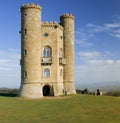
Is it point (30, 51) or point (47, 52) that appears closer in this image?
point (30, 51)

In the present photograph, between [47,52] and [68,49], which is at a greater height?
[68,49]

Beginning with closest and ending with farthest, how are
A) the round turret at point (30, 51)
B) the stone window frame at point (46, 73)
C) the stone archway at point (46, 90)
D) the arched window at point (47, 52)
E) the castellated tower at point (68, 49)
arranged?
1. the round turret at point (30, 51)
2. the stone window frame at point (46, 73)
3. the arched window at point (47, 52)
4. the stone archway at point (46, 90)
5. the castellated tower at point (68, 49)

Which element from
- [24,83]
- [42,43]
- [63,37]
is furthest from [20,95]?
[63,37]

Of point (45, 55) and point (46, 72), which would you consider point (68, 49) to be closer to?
point (45, 55)

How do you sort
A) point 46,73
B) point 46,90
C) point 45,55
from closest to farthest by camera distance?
1. point 46,73
2. point 45,55
3. point 46,90

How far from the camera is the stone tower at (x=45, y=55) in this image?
4706cm

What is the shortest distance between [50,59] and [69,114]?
22.7m

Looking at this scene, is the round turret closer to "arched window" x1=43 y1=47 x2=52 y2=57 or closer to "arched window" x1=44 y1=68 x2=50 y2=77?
"arched window" x1=44 y1=68 x2=50 y2=77

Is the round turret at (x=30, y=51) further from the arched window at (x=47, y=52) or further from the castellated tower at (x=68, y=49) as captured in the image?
the castellated tower at (x=68, y=49)

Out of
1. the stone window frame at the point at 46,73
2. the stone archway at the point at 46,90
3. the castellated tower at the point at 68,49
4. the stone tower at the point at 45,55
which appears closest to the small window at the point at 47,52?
the stone tower at the point at 45,55

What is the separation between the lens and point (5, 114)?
28.3 m

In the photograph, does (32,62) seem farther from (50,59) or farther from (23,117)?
(23,117)

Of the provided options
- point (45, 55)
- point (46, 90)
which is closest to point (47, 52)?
point (45, 55)

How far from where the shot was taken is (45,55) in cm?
5044
